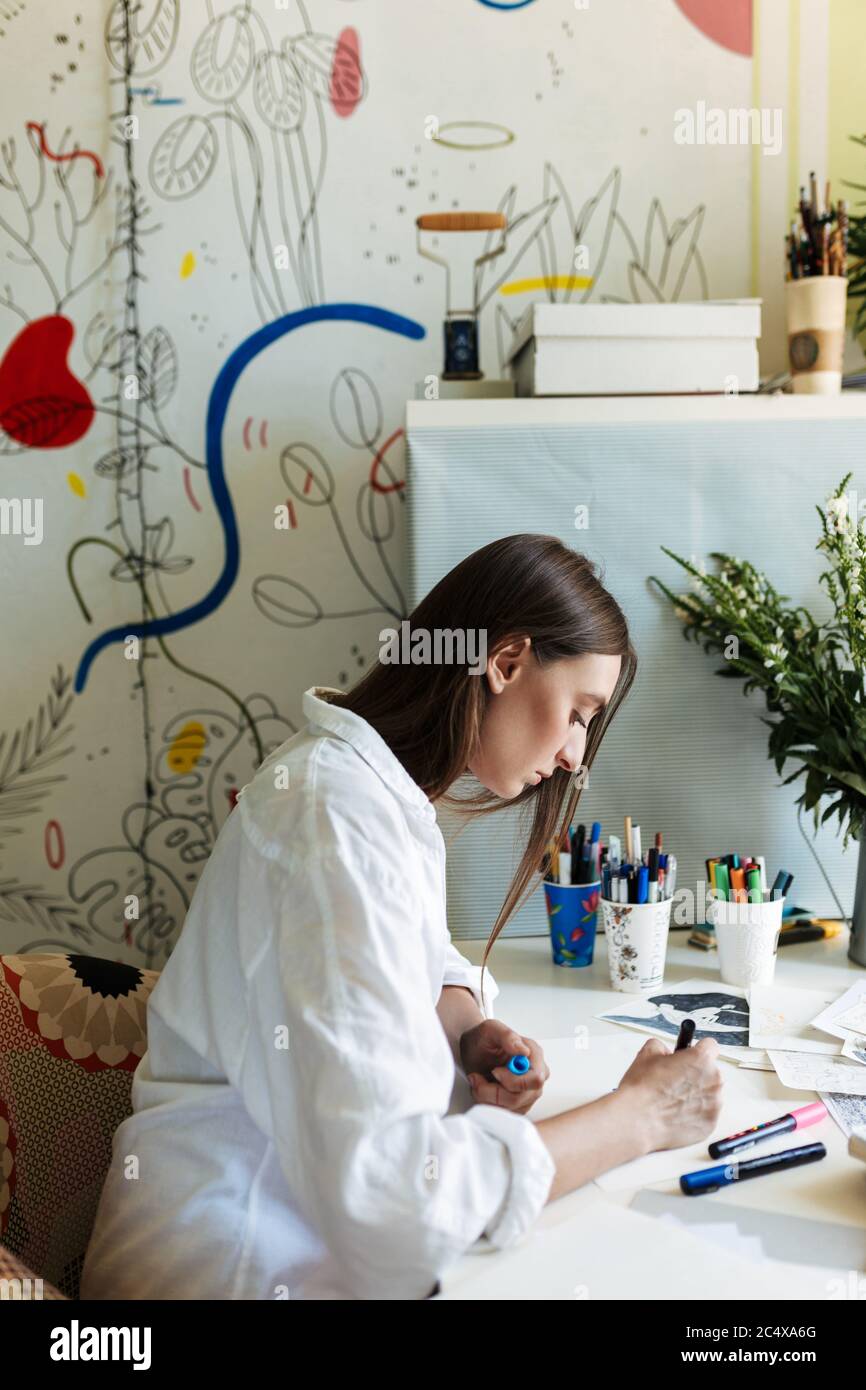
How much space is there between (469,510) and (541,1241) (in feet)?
2.95

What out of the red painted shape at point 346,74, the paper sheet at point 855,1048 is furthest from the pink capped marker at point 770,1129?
the red painted shape at point 346,74

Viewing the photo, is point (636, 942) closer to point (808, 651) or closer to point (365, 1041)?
point (808, 651)

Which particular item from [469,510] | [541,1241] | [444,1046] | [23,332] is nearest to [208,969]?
[444,1046]

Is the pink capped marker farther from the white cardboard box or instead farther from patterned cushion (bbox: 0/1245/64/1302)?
the white cardboard box

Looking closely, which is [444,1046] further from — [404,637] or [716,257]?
[716,257]

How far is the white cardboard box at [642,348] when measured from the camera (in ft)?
4.77

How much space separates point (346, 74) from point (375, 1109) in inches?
60.8

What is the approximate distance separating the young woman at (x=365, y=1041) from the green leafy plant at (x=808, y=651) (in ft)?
1.33

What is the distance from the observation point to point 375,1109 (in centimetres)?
72

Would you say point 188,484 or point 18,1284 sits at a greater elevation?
point 188,484

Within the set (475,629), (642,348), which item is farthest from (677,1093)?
(642,348)

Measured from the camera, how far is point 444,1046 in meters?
0.81

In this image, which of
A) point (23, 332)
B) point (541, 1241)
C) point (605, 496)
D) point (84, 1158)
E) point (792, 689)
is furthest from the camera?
point (23, 332)

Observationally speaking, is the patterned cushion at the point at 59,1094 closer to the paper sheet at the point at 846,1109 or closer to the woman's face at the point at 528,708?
the woman's face at the point at 528,708
